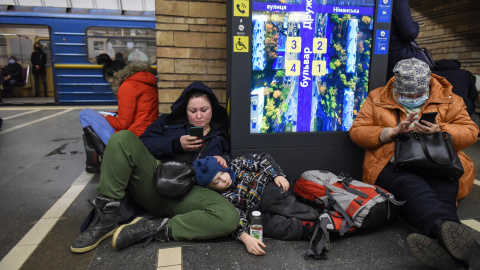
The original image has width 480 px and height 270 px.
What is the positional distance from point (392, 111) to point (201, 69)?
1.87m

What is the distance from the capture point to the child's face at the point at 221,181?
239 cm

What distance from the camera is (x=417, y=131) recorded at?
2363 millimetres

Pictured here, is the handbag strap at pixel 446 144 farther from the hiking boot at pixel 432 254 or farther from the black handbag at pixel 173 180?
the black handbag at pixel 173 180

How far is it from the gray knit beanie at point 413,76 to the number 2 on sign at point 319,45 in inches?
29.3

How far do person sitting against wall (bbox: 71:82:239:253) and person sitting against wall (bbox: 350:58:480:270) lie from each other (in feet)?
4.02

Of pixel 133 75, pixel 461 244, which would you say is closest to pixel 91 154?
pixel 133 75

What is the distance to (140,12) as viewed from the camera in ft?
31.4

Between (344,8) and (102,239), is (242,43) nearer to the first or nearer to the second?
(344,8)

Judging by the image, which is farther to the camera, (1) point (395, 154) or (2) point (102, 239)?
(1) point (395, 154)

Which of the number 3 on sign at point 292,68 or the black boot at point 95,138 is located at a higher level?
the number 3 on sign at point 292,68

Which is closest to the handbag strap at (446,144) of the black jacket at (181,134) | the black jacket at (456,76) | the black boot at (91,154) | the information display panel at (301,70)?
the information display panel at (301,70)

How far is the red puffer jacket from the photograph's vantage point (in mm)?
3408

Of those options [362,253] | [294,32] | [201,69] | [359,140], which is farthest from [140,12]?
[362,253]

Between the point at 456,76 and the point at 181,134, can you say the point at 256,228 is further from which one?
the point at 456,76
